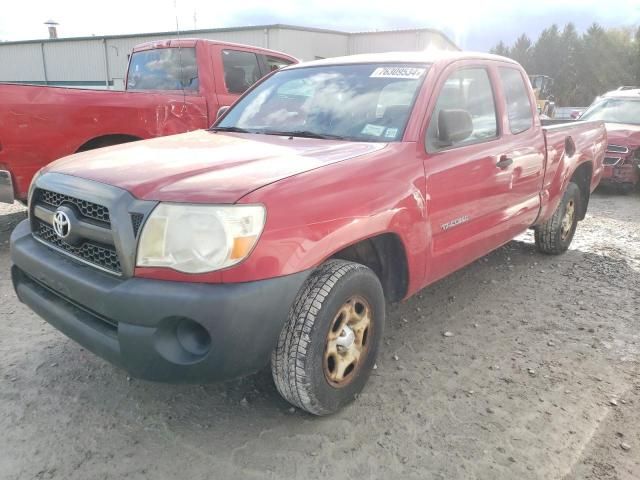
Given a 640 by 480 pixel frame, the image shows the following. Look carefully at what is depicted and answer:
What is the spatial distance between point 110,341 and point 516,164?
2909 millimetres

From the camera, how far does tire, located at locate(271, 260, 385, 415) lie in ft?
7.29

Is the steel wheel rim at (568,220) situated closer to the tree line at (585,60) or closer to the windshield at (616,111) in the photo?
the windshield at (616,111)

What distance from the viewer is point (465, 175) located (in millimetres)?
3086

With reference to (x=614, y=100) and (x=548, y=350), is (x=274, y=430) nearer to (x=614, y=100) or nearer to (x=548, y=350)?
(x=548, y=350)

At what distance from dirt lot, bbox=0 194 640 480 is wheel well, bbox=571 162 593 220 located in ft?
6.57

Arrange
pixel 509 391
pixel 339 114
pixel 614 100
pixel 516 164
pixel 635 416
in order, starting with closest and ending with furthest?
1. pixel 635 416
2. pixel 509 391
3. pixel 339 114
4. pixel 516 164
5. pixel 614 100

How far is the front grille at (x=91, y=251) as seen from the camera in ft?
7.12

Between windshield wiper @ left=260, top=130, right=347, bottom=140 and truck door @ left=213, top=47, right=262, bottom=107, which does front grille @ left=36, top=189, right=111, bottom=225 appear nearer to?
windshield wiper @ left=260, top=130, right=347, bottom=140

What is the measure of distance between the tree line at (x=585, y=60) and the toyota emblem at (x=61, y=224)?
5666 cm

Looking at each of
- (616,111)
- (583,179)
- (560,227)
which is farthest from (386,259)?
(616,111)

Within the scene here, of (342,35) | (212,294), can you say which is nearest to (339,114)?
(212,294)

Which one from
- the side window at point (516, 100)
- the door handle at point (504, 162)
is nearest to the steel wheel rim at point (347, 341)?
the door handle at point (504, 162)

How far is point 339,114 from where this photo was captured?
3.07m

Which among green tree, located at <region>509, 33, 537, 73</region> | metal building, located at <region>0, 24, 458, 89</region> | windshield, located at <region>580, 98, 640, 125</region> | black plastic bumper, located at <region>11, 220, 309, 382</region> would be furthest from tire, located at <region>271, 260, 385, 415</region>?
green tree, located at <region>509, 33, 537, 73</region>
